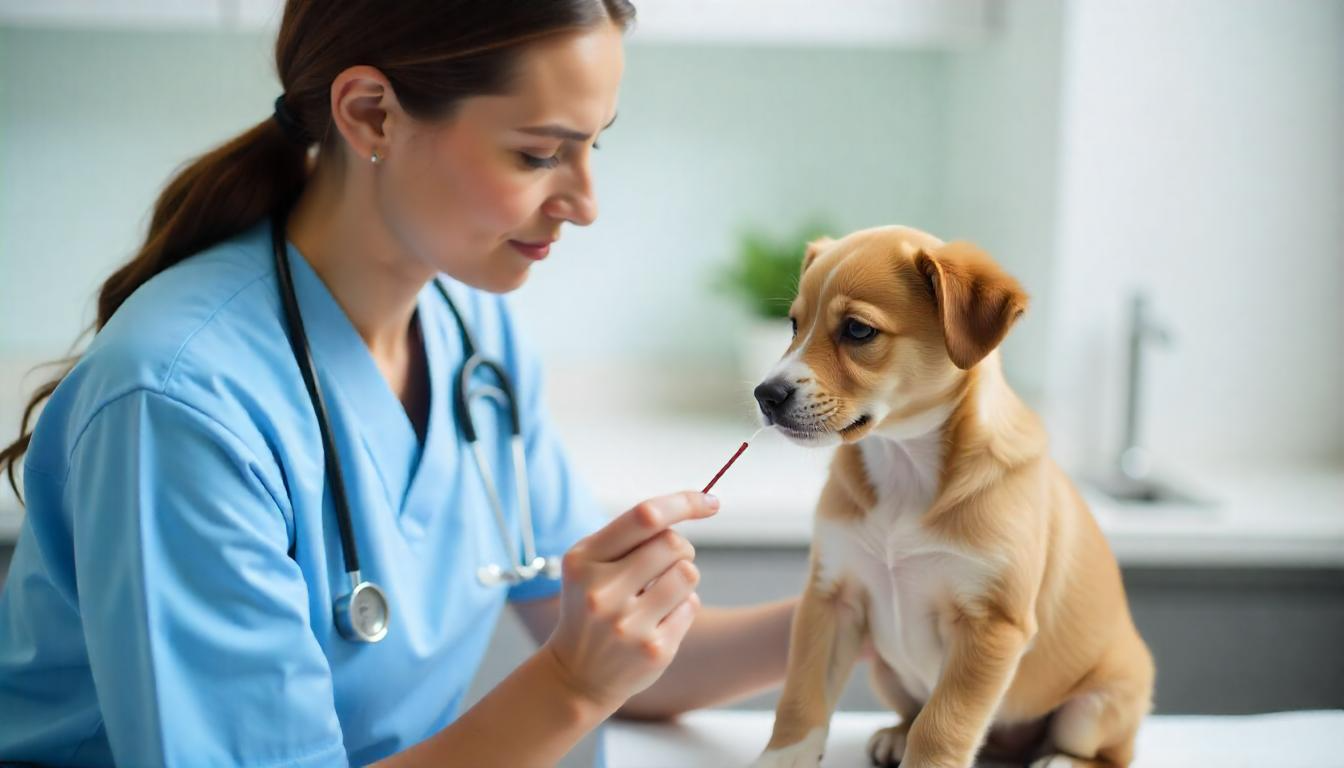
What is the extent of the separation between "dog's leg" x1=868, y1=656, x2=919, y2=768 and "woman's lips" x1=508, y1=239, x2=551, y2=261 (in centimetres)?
46

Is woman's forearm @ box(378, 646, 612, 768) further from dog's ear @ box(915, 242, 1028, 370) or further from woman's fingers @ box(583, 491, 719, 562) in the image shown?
dog's ear @ box(915, 242, 1028, 370)

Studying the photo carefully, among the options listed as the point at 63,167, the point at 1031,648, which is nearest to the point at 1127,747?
the point at 1031,648

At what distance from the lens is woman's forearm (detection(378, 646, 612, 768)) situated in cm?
89

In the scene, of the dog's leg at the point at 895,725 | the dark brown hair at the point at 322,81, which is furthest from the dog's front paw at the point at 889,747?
the dark brown hair at the point at 322,81

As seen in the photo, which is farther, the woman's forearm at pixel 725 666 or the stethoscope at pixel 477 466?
the woman's forearm at pixel 725 666

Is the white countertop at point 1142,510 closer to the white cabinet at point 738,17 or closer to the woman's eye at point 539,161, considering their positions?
the white cabinet at point 738,17

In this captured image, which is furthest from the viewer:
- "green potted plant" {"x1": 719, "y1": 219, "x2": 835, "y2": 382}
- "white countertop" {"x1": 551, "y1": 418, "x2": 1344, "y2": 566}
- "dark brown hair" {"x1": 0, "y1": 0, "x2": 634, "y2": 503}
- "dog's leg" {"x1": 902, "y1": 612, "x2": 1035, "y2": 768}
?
"green potted plant" {"x1": 719, "y1": 219, "x2": 835, "y2": 382}

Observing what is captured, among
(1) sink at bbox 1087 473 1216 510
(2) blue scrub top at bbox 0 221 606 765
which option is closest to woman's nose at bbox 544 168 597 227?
(2) blue scrub top at bbox 0 221 606 765

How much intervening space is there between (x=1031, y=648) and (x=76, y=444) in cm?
75

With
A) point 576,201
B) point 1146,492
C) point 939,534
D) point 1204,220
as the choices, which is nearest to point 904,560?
point 939,534

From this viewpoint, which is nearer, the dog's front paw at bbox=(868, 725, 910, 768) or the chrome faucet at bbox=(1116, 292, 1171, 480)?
the dog's front paw at bbox=(868, 725, 910, 768)

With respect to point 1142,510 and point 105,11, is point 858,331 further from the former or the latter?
point 105,11

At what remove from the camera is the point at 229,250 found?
106cm

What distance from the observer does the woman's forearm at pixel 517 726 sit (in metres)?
0.89
